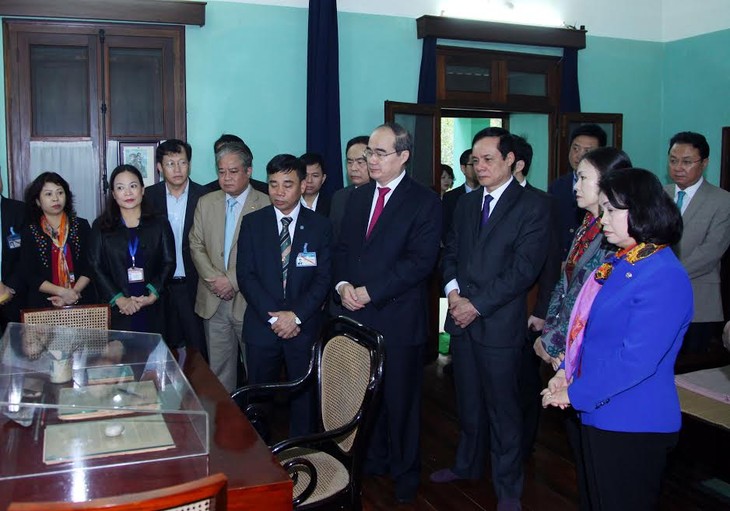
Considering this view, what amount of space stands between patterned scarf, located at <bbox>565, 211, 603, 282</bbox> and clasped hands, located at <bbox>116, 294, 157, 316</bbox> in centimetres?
223

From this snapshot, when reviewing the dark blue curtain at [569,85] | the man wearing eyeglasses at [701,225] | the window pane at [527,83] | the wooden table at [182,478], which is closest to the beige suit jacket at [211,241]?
the wooden table at [182,478]

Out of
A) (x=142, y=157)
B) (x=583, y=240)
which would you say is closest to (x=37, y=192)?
(x=142, y=157)

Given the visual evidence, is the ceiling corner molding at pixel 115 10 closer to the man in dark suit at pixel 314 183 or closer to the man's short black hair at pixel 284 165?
the man in dark suit at pixel 314 183

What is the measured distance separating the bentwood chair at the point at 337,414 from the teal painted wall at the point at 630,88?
16.6ft

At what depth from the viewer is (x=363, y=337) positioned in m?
2.51

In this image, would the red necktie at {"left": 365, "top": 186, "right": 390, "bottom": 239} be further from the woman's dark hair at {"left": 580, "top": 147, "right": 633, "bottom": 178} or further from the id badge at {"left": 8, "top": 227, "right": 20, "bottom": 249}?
the id badge at {"left": 8, "top": 227, "right": 20, "bottom": 249}

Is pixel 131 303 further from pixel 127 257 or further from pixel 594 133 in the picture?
pixel 594 133

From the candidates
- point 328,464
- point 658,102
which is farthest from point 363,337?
point 658,102

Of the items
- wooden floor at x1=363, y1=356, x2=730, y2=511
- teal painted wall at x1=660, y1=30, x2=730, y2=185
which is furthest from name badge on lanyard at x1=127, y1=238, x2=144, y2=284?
teal painted wall at x1=660, y1=30, x2=730, y2=185

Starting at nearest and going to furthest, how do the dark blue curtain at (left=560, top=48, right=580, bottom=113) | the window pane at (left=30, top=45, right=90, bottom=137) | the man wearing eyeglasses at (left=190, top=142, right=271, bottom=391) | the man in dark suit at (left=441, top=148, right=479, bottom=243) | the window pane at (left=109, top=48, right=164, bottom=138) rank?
the man wearing eyeglasses at (left=190, top=142, right=271, bottom=391)
the window pane at (left=30, top=45, right=90, bottom=137)
the window pane at (left=109, top=48, right=164, bottom=138)
the man in dark suit at (left=441, top=148, right=479, bottom=243)
the dark blue curtain at (left=560, top=48, right=580, bottom=113)

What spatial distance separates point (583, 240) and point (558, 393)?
0.72 metres

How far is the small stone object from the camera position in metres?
1.85

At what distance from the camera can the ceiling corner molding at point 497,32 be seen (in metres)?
5.90

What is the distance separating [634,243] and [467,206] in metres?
1.28
